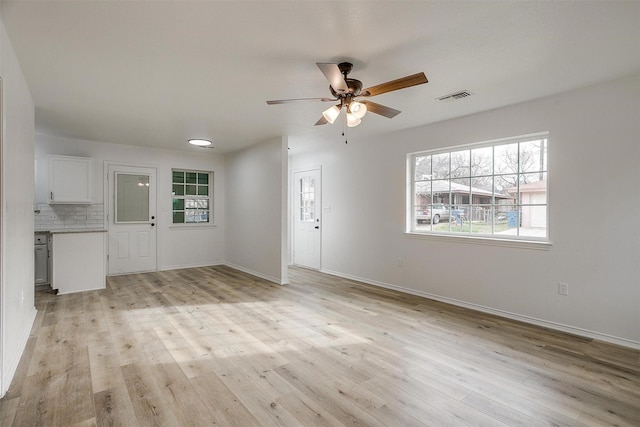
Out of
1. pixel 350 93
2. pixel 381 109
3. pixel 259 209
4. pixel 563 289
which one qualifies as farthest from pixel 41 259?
pixel 563 289

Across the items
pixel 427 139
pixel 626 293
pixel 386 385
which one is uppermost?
pixel 427 139

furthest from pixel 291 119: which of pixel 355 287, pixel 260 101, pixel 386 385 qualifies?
pixel 386 385

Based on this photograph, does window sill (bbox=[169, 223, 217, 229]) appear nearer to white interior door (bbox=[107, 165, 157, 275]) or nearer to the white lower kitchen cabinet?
white interior door (bbox=[107, 165, 157, 275])

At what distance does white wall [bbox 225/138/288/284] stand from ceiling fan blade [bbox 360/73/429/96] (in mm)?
2776

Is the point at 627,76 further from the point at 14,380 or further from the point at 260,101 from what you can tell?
the point at 14,380

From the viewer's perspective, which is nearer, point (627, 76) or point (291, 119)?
point (627, 76)

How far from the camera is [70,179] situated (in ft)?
17.0

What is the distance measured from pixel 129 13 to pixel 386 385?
295 centimetres

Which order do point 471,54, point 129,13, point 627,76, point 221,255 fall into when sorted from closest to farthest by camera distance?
point 129,13 < point 471,54 < point 627,76 < point 221,255

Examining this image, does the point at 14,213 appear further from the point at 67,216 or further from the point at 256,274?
the point at 256,274

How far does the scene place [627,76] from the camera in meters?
2.85

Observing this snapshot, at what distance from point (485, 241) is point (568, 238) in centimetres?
81

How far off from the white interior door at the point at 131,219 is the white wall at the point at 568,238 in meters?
4.70

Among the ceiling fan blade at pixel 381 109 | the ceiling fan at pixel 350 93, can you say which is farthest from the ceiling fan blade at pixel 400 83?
the ceiling fan blade at pixel 381 109
